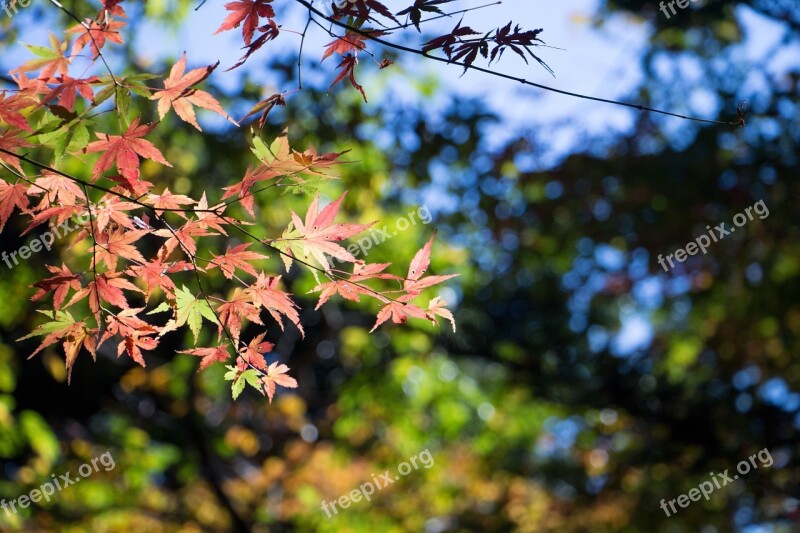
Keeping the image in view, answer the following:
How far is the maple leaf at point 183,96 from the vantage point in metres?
1.36

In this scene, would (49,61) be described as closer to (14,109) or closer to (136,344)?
(14,109)

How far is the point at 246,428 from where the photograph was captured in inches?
325

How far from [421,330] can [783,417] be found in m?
3.14

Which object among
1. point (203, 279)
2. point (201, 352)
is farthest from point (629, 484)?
point (201, 352)

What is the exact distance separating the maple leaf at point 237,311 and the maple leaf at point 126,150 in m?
0.34

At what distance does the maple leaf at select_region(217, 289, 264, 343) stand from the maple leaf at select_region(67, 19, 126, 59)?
59 cm

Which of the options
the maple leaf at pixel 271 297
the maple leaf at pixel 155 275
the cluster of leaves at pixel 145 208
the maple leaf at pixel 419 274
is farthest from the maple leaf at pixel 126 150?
the maple leaf at pixel 419 274

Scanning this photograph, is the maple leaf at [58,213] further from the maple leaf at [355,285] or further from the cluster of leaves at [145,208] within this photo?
the maple leaf at [355,285]

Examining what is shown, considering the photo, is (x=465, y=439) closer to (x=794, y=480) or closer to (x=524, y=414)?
(x=524, y=414)

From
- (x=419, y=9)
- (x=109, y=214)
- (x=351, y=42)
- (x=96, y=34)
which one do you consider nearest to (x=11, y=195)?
(x=109, y=214)

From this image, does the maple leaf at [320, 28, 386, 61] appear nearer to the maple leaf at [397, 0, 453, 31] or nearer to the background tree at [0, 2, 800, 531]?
the maple leaf at [397, 0, 453, 31]

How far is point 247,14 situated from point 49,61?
0.45 meters

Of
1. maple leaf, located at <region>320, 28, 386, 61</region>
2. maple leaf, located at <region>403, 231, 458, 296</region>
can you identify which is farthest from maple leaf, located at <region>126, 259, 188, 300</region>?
maple leaf, located at <region>320, 28, 386, 61</region>

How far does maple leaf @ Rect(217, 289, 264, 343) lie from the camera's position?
1.57m
